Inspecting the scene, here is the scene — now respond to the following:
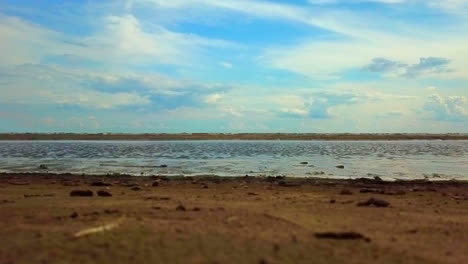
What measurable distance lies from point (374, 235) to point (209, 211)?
504cm

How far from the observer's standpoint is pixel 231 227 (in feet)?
40.8

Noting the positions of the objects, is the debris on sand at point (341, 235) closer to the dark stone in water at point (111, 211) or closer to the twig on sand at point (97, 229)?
the twig on sand at point (97, 229)

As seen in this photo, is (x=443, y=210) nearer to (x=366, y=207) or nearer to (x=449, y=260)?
(x=366, y=207)

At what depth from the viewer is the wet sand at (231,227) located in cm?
989

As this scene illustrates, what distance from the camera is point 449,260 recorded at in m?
10.1

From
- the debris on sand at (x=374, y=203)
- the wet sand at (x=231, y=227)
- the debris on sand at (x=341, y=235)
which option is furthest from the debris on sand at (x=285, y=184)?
the debris on sand at (x=341, y=235)

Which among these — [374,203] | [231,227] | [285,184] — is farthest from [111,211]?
[285,184]

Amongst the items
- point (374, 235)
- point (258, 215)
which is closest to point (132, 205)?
point (258, 215)

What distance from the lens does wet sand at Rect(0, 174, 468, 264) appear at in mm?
9891

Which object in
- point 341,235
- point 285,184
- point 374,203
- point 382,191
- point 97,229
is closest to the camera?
point 341,235

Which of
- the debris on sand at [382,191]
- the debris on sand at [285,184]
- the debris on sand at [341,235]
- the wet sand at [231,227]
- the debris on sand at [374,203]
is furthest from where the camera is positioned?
the debris on sand at [285,184]

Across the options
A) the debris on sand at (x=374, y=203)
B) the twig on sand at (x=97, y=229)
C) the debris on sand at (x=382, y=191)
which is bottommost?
the debris on sand at (x=382, y=191)

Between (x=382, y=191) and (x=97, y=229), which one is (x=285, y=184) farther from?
(x=97, y=229)

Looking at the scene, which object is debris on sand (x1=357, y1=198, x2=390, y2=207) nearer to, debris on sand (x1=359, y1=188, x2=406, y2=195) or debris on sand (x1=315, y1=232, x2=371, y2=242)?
debris on sand (x1=359, y1=188, x2=406, y2=195)
